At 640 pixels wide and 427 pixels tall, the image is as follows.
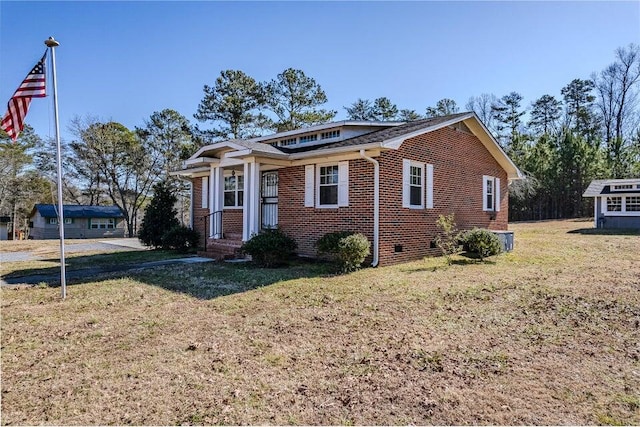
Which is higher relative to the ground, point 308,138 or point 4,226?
point 308,138

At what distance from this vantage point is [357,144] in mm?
10312

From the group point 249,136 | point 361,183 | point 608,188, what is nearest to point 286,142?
point 361,183

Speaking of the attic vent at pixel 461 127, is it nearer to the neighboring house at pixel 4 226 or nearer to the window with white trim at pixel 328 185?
the window with white trim at pixel 328 185

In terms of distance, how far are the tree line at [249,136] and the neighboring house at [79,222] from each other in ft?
5.35

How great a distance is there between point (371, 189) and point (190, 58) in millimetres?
7918

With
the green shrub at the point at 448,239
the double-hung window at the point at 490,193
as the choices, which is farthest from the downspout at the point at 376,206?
the double-hung window at the point at 490,193

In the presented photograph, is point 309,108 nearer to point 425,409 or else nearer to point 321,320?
point 321,320

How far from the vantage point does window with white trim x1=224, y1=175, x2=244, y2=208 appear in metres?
14.1

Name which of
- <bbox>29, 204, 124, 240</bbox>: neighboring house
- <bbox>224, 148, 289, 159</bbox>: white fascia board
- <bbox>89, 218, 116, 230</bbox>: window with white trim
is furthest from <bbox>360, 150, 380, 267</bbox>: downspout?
<bbox>89, 218, 116, 230</bbox>: window with white trim

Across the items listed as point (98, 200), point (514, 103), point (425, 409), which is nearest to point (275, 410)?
point (425, 409)

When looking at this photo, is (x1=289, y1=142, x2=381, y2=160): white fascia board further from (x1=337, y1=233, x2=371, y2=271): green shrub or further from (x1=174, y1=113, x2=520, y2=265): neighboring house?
(x1=337, y1=233, x2=371, y2=271): green shrub

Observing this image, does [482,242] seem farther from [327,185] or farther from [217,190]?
[217,190]

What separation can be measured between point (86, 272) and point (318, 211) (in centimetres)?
634

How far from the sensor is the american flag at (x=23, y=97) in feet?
22.1
